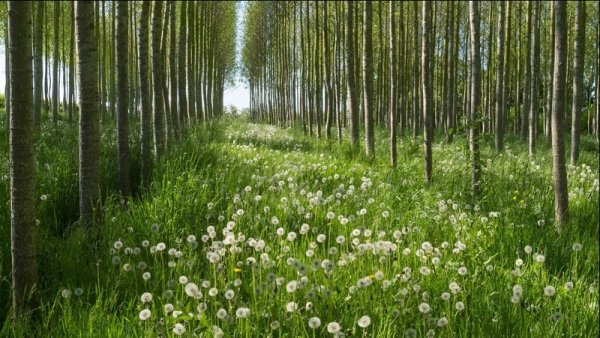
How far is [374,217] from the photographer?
17.2ft

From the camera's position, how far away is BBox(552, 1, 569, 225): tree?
495cm

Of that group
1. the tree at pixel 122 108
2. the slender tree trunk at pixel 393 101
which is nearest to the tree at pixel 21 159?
the tree at pixel 122 108

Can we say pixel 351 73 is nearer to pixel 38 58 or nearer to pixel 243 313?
pixel 243 313

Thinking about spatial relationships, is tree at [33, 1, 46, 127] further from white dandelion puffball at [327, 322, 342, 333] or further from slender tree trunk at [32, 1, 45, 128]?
white dandelion puffball at [327, 322, 342, 333]

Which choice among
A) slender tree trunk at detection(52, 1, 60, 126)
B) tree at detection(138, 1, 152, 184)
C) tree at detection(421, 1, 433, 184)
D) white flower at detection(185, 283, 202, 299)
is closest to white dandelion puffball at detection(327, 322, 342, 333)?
white flower at detection(185, 283, 202, 299)

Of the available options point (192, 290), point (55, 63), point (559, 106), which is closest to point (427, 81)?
point (559, 106)

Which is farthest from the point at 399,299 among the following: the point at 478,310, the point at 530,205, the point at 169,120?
the point at 169,120

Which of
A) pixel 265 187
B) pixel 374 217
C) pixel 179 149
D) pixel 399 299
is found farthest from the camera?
pixel 179 149

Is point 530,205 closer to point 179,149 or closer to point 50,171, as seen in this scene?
point 179,149

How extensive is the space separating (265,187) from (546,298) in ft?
12.2

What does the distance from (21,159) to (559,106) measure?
4.54 m

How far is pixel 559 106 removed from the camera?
507cm

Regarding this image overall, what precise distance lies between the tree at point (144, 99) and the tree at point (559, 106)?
4.52m

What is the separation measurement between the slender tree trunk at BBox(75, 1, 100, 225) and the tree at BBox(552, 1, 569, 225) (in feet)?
13.2
